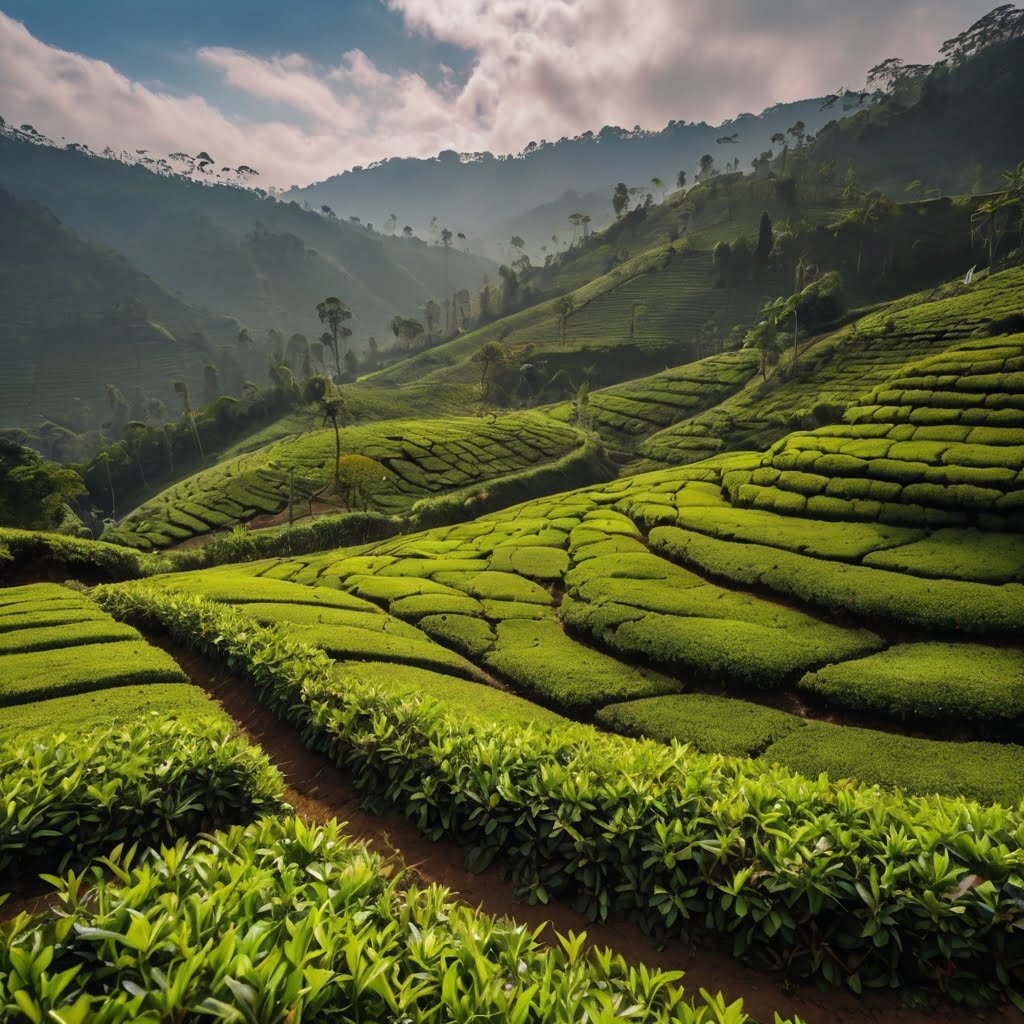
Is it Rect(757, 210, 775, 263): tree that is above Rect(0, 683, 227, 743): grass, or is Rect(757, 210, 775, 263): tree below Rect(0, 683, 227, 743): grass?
above

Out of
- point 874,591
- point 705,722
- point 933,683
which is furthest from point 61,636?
point 874,591

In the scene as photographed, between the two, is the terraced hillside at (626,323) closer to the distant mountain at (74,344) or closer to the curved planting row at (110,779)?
the curved planting row at (110,779)

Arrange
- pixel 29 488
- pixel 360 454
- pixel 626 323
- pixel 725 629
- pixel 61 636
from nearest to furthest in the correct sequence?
pixel 61 636 < pixel 725 629 < pixel 29 488 < pixel 360 454 < pixel 626 323

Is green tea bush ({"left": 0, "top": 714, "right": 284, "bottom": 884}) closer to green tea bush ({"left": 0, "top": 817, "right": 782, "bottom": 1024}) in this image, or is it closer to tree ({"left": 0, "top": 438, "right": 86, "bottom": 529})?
green tea bush ({"left": 0, "top": 817, "right": 782, "bottom": 1024})

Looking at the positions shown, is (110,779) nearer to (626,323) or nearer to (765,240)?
(626,323)

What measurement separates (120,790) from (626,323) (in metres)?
112

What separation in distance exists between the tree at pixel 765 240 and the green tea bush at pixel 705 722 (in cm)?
11187

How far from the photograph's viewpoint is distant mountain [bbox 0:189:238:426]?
150 metres

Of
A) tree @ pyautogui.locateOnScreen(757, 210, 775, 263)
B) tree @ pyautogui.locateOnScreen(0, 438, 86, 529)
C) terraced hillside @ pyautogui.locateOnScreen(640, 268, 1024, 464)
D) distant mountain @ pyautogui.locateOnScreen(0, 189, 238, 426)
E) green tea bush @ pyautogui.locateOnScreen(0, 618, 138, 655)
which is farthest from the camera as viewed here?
distant mountain @ pyautogui.locateOnScreen(0, 189, 238, 426)

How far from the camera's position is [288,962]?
124 inches

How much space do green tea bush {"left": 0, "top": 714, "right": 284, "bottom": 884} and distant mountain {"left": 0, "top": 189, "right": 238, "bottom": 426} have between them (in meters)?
180

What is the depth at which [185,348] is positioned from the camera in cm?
18125

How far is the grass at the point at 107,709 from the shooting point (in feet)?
28.6

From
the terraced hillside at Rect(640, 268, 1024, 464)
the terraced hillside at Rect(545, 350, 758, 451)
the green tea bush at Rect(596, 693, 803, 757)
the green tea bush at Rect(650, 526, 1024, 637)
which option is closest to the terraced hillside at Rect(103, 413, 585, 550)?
the terraced hillside at Rect(545, 350, 758, 451)
